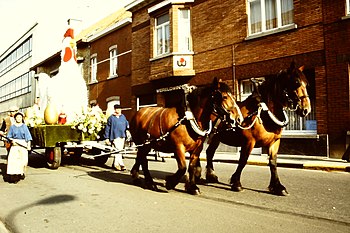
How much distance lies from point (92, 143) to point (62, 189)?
3.03 metres

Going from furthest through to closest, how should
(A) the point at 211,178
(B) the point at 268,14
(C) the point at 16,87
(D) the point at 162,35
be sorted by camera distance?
(C) the point at 16,87, (D) the point at 162,35, (B) the point at 268,14, (A) the point at 211,178

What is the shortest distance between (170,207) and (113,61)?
18.7 metres

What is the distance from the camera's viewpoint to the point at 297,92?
596 cm

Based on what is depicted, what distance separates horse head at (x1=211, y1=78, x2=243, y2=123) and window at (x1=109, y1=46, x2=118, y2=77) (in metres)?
17.0

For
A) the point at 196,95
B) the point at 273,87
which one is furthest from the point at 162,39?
the point at 273,87

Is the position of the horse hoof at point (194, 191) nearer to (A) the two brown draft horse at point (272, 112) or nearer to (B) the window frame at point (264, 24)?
(A) the two brown draft horse at point (272, 112)

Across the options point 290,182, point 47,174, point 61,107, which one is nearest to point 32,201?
point 47,174

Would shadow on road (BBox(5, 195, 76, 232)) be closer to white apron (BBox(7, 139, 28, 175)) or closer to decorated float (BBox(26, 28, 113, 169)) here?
decorated float (BBox(26, 28, 113, 169))

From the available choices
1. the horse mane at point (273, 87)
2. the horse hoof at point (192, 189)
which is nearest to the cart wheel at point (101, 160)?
the horse hoof at point (192, 189)

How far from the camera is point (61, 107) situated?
1231cm

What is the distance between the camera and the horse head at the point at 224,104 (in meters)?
5.91

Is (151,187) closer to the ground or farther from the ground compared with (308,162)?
closer to the ground

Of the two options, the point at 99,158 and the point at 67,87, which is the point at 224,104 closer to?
the point at 99,158

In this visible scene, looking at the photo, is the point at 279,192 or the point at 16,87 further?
the point at 16,87
